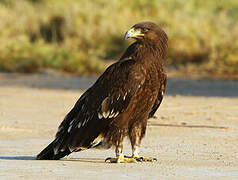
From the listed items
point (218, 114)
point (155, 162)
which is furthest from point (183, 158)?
point (218, 114)

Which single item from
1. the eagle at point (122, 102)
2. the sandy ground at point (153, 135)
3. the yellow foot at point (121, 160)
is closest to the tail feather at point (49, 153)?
the eagle at point (122, 102)

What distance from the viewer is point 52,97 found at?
1630cm

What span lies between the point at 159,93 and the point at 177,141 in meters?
1.82

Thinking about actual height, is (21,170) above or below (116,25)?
below

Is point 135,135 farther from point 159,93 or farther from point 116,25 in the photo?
point 116,25

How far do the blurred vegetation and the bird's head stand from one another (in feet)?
41.5

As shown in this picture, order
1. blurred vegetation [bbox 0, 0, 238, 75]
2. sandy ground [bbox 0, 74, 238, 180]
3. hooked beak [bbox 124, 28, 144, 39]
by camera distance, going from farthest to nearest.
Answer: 1. blurred vegetation [bbox 0, 0, 238, 75]
2. hooked beak [bbox 124, 28, 144, 39]
3. sandy ground [bbox 0, 74, 238, 180]

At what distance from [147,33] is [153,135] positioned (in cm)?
263

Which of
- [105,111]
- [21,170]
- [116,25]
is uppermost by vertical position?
[116,25]

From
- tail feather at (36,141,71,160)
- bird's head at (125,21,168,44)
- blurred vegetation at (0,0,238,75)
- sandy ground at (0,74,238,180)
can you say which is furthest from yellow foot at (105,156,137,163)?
blurred vegetation at (0,0,238,75)

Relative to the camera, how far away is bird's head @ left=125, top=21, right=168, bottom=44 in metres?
8.28

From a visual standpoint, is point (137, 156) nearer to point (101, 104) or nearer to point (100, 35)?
point (101, 104)

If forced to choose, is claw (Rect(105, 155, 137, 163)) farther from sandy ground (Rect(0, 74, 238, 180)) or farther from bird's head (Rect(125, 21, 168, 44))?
bird's head (Rect(125, 21, 168, 44))

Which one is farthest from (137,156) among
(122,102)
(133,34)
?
(133,34)
